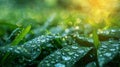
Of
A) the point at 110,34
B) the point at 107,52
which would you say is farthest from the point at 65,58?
the point at 110,34

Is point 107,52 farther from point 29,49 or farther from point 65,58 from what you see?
point 29,49

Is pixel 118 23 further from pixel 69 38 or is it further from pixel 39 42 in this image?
pixel 39 42

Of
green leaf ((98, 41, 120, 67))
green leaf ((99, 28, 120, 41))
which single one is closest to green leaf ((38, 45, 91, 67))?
green leaf ((98, 41, 120, 67))

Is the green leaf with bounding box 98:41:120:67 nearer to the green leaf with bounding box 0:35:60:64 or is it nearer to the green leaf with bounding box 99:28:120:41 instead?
the green leaf with bounding box 99:28:120:41

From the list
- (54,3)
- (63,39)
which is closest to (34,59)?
(63,39)

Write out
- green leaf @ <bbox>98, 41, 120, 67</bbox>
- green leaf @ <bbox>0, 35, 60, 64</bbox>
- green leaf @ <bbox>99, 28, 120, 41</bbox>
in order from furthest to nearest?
green leaf @ <bbox>99, 28, 120, 41</bbox> → green leaf @ <bbox>0, 35, 60, 64</bbox> → green leaf @ <bbox>98, 41, 120, 67</bbox>

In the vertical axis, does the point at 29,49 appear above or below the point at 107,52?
above
